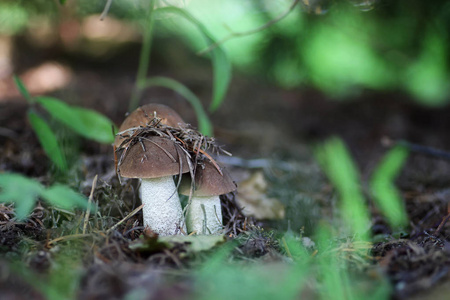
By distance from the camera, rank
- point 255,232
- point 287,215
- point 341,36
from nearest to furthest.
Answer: point 255,232 → point 287,215 → point 341,36

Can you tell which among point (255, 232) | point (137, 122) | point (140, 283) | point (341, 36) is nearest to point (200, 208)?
point (255, 232)

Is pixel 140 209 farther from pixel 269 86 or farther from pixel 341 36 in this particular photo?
pixel 269 86

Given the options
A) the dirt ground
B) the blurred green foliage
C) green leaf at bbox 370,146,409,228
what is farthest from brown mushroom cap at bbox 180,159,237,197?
green leaf at bbox 370,146,409,228

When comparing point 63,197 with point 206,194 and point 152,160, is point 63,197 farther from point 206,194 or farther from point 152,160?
point 206,194

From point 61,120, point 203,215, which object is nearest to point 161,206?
point 203,215

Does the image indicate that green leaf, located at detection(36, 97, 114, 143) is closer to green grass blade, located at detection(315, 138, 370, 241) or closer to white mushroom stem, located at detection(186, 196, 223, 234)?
white mushroom stem, located at detection(186, 196, 223, 234)

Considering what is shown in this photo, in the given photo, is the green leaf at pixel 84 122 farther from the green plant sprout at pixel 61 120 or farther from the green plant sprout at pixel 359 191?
the green plant sprout at pixel 359 191
